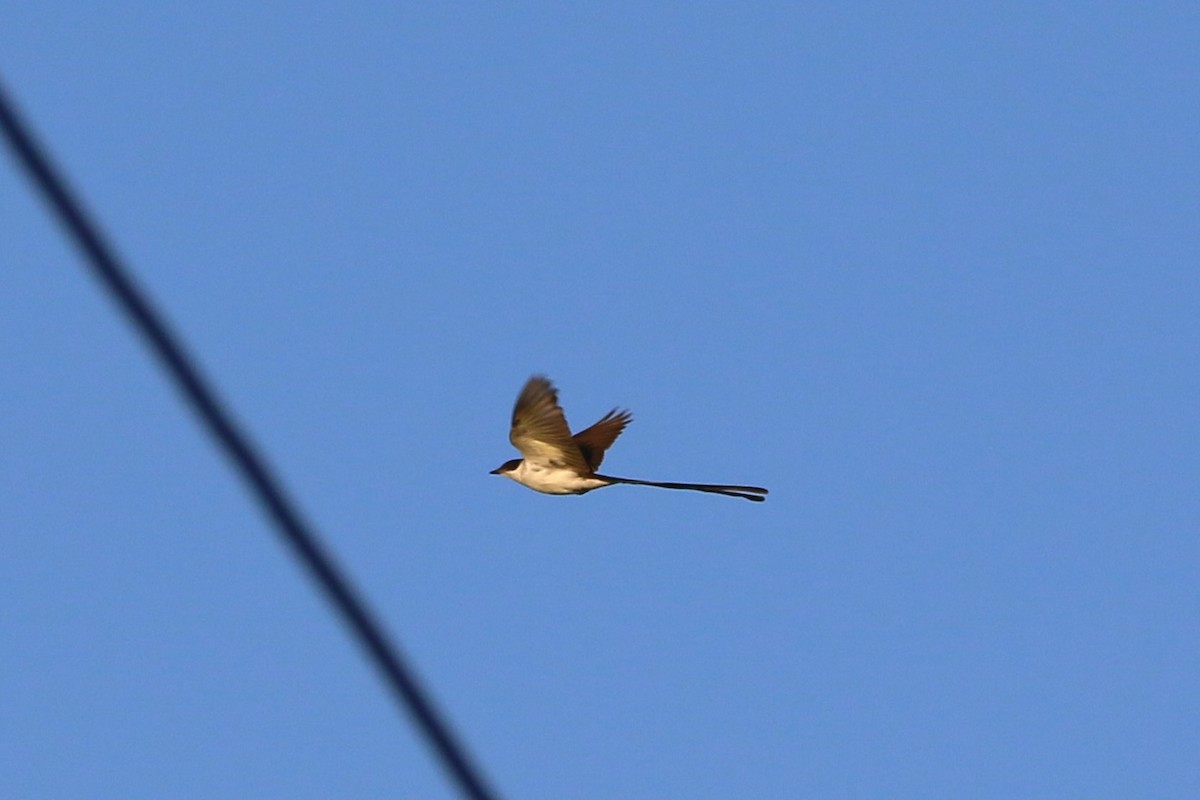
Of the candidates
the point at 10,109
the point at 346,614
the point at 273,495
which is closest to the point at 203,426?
the point at 273,495

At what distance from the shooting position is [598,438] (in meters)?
14.9

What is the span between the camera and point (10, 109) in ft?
8.76

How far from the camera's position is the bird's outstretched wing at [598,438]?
1484 centimetres

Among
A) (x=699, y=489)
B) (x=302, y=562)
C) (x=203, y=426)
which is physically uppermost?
(x=699, y=489)

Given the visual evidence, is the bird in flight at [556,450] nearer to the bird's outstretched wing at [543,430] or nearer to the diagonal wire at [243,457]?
the bird's outstretched wing at [543,430]

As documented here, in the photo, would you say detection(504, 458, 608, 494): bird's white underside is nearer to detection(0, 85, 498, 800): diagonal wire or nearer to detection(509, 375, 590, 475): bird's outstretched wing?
detection(509, 375, 590, 475): bird's outstretched wing

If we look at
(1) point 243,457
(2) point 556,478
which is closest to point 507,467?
(2) point 556,478

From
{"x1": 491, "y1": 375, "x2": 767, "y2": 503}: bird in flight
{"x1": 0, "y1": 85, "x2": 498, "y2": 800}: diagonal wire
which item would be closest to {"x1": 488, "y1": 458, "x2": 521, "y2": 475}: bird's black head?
{"x1": 491, "y1": 375, "x2": 767, "y2": 503}: bird in flight

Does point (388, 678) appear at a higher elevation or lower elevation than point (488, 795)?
higher

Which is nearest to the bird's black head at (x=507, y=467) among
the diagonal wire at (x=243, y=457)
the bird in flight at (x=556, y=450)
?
the bird in flight at (x=556, y=450)

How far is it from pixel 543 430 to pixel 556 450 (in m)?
0.36

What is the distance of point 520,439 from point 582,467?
2.11ft

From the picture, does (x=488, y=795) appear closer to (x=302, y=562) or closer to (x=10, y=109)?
(x=302, y=562)

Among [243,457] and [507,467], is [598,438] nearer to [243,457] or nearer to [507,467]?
[507,467]
